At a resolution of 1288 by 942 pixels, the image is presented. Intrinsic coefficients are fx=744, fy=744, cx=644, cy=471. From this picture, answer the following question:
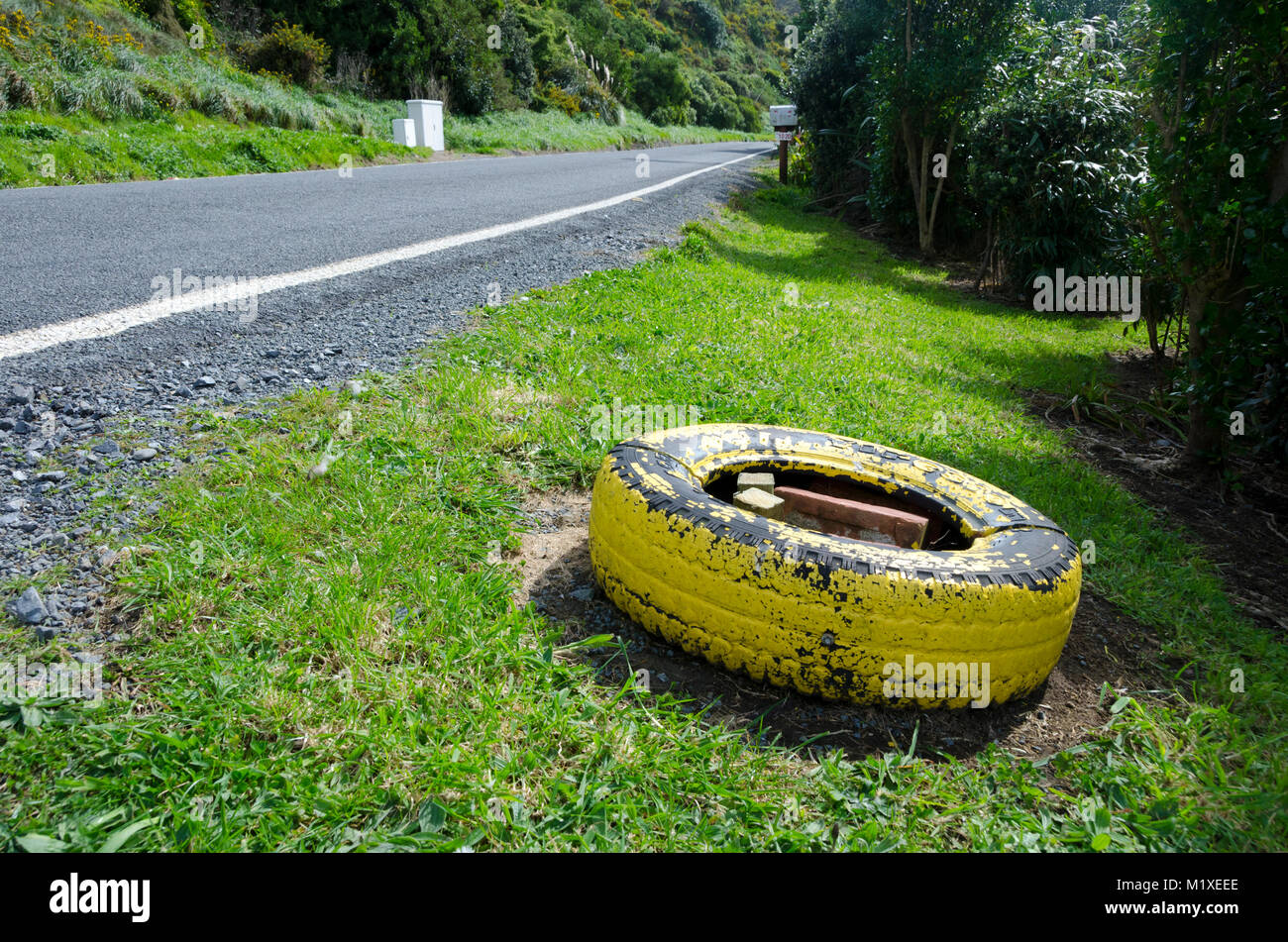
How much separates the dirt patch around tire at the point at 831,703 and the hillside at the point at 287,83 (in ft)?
27.6

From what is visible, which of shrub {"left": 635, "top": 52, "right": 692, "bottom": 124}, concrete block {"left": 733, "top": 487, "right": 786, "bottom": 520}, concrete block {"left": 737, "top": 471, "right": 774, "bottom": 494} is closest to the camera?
concrete block {"left": 733, "top": 487, "right": 786, "bottom": 520}

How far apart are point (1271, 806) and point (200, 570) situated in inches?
113

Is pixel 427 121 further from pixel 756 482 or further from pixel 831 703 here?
pixel 831 703

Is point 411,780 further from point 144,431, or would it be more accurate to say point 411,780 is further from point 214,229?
point 214,229

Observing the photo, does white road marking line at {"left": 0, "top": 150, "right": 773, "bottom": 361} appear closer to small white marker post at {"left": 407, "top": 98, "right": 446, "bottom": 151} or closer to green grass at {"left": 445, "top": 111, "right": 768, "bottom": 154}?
small white marker post at {"left": 407, "top": 98, "right": 446, "bottom": 151}

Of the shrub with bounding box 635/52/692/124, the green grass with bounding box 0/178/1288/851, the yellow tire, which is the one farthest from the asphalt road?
the shrub with bounding box 635/52/692/124

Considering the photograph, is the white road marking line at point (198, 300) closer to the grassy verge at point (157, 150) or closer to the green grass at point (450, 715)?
the green grass at point (450, 715)

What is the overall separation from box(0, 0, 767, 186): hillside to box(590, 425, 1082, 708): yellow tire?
341 inches

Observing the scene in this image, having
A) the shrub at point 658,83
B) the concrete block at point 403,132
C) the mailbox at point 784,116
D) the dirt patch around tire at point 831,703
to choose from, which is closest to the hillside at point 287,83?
the shrub at point 658,83

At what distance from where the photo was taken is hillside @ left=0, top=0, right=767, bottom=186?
955 cm

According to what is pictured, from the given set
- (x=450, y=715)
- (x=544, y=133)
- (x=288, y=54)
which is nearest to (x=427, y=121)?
(x=288, y=54)

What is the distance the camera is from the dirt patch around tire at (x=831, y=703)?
6.59 ft

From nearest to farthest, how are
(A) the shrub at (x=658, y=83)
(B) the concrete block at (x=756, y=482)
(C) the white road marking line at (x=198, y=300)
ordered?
(B) the concrete block at (x=756, y=482) < (C) the white road marking line at (x=198, y=300) < (A) the shrub at (x=658, y=83)

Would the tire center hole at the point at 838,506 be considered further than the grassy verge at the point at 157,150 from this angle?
No
